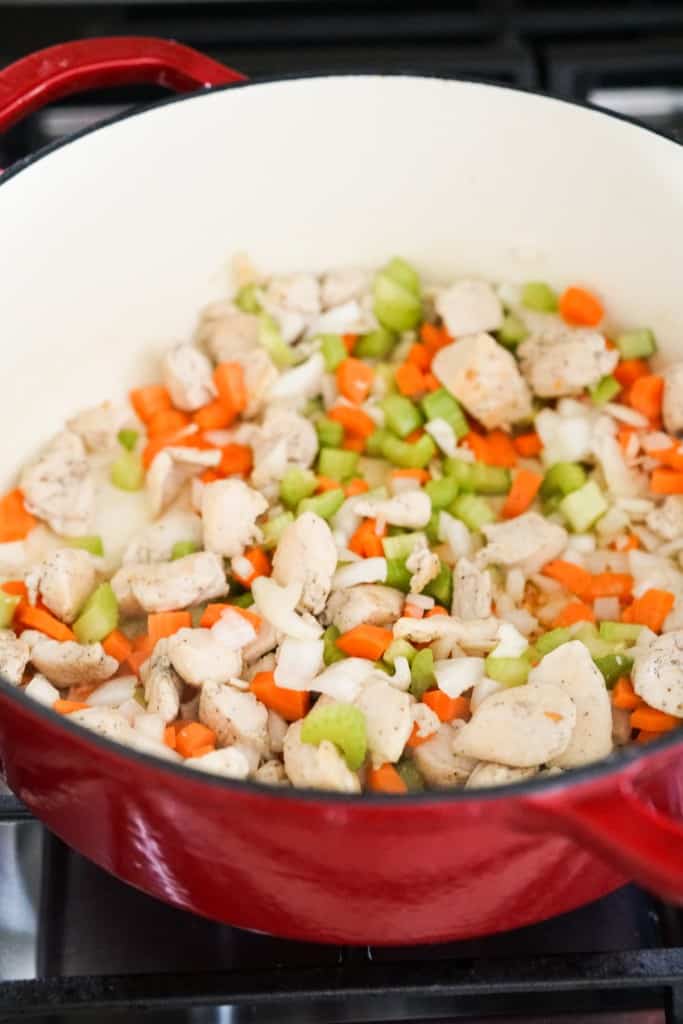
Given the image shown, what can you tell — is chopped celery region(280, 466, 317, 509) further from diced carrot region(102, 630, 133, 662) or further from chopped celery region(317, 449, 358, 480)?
diced carrot region(102, 630, 133, 662)

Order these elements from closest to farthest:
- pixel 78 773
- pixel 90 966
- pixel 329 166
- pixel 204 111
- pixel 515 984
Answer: pixel 78 773
pixel 515 984
pixel 90 966
pixel 204 111
pixel 329 166

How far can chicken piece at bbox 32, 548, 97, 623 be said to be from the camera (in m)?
1.23

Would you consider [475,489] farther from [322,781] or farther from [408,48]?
[408,48]

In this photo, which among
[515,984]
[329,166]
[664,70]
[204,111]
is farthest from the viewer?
[664,70]

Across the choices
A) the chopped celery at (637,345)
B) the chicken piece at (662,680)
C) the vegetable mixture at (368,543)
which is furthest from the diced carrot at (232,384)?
the chicken piece at (662,680)

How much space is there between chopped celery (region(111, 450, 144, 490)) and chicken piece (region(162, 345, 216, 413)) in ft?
0.29

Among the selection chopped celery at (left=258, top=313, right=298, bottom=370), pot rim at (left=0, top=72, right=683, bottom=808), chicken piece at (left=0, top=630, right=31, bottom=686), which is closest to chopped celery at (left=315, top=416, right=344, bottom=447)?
chopped celery at (left=258, top=313, right=298, bottom=370)

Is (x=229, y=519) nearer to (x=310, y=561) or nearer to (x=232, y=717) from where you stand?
(x=310, y=561)

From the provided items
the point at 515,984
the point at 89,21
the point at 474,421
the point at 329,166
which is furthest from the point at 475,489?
the point at 89,21

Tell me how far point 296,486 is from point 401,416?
16 centimetres

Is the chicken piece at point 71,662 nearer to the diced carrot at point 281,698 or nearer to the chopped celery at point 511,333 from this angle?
the diced carrot at point 281,698

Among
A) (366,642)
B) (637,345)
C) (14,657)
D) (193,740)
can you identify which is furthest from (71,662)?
(637,345)

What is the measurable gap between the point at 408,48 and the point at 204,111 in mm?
445

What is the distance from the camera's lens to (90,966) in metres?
1.10
